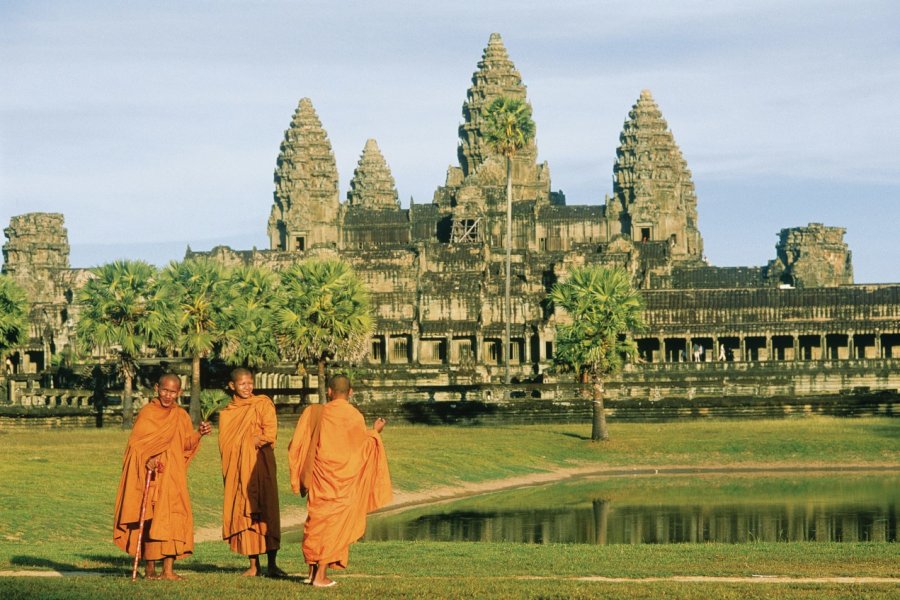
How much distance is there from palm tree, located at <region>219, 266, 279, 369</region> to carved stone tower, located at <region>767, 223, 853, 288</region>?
64.7 meters

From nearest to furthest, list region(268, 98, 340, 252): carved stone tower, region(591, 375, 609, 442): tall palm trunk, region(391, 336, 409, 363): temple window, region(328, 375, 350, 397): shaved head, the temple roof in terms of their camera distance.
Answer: region(328, 375, 350, 397): shaved head < region(591, 375, 609, 442): tall palm trunk < region(391, 336, 409, 363): temple window < region(268, 98, 340, 252): carved stone tower < the temple roof

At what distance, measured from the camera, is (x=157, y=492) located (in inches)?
1080

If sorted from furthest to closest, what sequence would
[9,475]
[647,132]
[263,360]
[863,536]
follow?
[647,132]
[263,360]
[9,475]
[863,536]

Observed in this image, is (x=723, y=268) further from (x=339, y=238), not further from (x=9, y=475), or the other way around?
(x=9, y=475)

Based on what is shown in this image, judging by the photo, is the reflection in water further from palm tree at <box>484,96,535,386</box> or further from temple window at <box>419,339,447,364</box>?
temple window at <box>419,339,447,364</box>

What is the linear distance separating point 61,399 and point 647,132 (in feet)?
356

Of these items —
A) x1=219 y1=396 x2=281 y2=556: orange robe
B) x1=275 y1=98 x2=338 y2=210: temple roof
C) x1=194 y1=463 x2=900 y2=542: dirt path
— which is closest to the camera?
x1=219 y1=396 x2=281 y2=556: orange robe

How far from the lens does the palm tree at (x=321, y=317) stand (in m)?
88.8

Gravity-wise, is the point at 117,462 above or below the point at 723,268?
below

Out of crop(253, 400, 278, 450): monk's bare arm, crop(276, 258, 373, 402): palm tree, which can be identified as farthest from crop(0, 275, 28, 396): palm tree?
crop(253, 400, 278, 450): monk's bare arm

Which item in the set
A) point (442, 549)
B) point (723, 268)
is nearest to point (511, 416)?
point (442, 549)

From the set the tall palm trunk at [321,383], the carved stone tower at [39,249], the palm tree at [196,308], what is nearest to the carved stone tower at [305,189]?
the carved stone tower at [39,249]

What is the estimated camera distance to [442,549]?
3638 centimetres

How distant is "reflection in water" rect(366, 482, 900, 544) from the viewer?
43.8m
